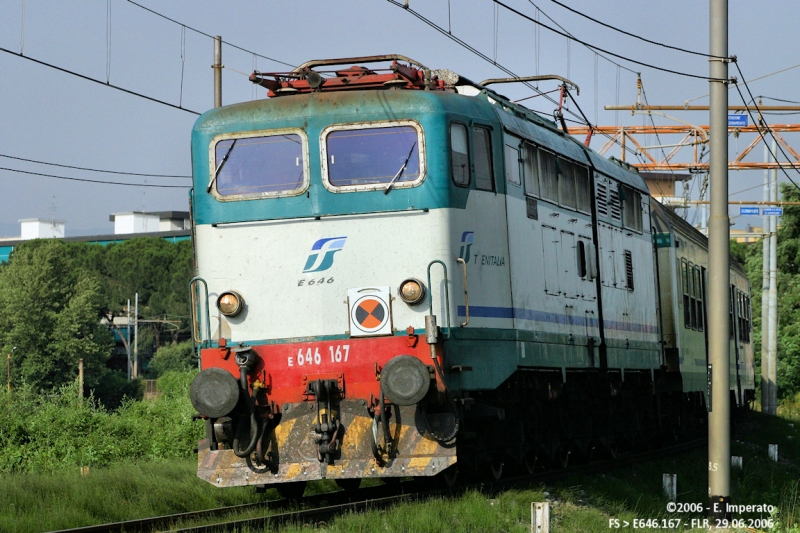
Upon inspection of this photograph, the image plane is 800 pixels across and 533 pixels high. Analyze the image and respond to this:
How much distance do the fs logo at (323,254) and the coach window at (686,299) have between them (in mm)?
10983

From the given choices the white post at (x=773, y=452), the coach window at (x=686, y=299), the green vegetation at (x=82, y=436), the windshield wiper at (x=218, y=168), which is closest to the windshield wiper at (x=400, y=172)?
the windshield wiper at (x=218, y=168)

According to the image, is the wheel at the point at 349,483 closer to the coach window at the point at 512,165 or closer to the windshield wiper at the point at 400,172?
the windshield wiper at the point at 400,172

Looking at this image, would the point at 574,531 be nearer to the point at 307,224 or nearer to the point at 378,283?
the point at 378,283

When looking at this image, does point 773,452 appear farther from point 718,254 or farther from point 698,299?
point 718,254

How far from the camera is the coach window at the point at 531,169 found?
12641 mm

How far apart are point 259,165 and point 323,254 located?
117cm

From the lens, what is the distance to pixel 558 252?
13531mm

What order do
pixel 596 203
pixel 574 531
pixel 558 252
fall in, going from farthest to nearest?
pixel 596 203 < pixel 558 252 < pixel 574 531

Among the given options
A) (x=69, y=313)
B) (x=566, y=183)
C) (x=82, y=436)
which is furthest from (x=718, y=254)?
(x=69, y=313)

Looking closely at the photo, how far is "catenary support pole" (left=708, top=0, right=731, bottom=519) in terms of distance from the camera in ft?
39.0

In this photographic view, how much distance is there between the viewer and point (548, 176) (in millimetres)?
13500

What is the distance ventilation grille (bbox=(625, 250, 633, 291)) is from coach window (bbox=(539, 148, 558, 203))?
3517mm

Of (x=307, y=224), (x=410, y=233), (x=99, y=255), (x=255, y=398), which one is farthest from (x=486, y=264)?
(x=99, y=255)

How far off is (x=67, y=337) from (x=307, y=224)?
64697 millimetres
